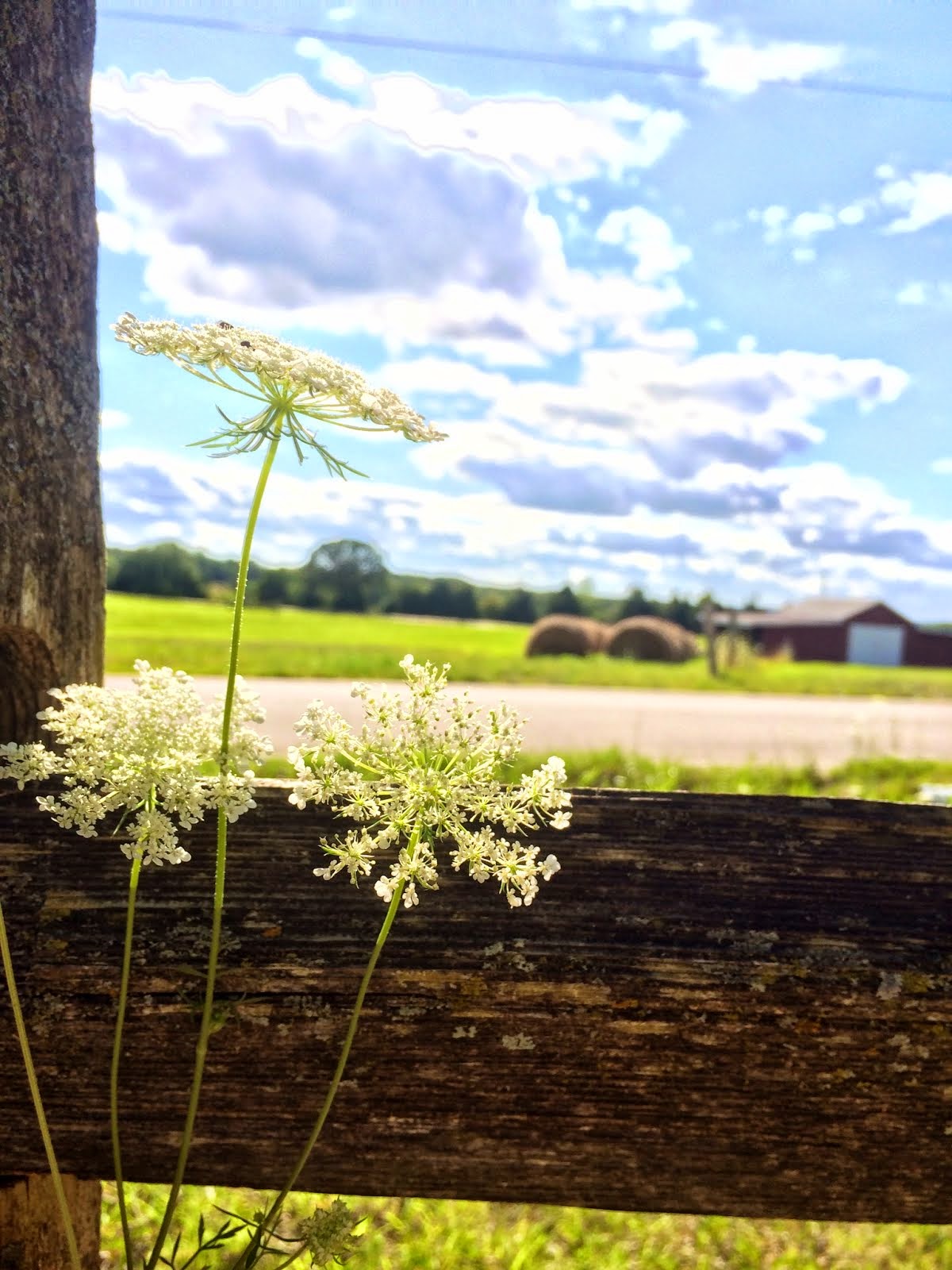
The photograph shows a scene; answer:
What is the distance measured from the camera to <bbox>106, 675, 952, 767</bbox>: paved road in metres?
9.74

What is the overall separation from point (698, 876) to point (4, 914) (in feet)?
3.29

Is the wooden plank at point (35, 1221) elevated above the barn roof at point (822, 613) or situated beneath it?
situated beneath

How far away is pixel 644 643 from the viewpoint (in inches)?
1184

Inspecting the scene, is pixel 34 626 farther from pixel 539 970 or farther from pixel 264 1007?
pixel 539 970

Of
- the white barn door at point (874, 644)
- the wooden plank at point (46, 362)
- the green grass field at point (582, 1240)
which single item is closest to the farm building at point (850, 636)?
the white barn door at point (874, 644)

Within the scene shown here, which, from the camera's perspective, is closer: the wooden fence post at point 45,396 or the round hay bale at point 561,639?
the wooden fence post at point 45,396

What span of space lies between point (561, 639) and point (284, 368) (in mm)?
27739

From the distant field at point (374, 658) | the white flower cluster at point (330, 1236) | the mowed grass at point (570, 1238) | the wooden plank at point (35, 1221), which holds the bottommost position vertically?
the mowed grass at point (570, 1238)

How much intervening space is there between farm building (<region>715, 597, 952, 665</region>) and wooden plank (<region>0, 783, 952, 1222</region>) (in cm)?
5269

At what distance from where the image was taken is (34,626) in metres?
1.65

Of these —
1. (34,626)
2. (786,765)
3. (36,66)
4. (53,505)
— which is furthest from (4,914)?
(786,765)

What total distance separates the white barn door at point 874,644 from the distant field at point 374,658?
2595 centimetres

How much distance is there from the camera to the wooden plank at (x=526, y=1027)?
4.25 feet

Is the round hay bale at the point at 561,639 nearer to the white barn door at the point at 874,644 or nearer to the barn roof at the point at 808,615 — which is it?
the barn roof at the point at 808,615
